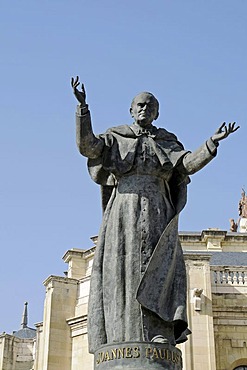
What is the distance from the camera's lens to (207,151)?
733cm

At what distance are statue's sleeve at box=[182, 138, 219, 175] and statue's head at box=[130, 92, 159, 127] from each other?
65 centimetres

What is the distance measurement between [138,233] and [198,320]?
77.6 ft

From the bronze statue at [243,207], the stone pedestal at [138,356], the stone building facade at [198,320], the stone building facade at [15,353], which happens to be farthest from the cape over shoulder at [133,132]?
the bronze statue at [243,207]

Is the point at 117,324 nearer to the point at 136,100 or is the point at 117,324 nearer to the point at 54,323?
the point at 136,100

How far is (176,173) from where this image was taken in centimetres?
→ 765

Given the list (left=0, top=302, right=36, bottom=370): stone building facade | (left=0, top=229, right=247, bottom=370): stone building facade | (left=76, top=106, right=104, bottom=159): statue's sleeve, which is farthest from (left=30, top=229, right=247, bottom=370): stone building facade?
(left=76, top=106, right=104, bottom=159): statue's sleeve

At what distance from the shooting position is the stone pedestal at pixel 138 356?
6449 mm

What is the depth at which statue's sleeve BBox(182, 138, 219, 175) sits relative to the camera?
7.32m

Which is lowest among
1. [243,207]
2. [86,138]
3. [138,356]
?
[138,356]

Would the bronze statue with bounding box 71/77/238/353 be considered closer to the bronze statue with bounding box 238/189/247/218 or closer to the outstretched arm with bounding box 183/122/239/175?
the outstretched arm with bounding box 183/122/239/175

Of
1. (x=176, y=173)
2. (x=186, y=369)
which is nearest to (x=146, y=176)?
(x=176, y=173)

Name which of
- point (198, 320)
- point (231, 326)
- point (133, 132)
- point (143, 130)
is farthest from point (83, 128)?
point (231, 326)

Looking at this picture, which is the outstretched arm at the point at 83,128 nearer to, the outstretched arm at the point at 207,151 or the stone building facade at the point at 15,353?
the outstretched arm at the point at 207,151

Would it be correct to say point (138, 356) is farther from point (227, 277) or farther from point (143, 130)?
point (227, 277)
